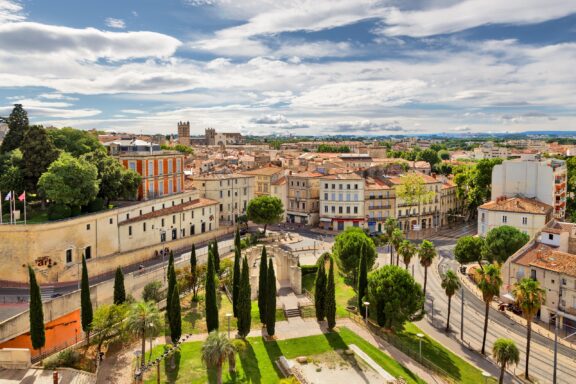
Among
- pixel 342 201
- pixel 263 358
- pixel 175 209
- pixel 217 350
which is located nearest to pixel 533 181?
pixel 342 201

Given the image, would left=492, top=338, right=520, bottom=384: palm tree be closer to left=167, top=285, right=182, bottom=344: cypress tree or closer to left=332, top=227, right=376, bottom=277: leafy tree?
left=332, top=227, right=376, bottom=277: leafy tree

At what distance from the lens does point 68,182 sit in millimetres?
52250

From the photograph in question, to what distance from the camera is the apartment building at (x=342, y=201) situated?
87.9 m

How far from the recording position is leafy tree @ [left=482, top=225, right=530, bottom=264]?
60062mm

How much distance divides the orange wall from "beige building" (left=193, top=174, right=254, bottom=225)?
124 feet

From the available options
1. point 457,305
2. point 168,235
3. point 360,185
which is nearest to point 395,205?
point 360,185

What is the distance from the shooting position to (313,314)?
47.1 meters

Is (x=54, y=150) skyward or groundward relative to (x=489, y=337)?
skyward

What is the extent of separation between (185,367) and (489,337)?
96.0ft

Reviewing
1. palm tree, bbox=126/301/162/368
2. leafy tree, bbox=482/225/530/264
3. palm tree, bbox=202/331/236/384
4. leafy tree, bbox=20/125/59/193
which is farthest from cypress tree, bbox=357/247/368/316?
leafy tree, bbox=20/125/59/193

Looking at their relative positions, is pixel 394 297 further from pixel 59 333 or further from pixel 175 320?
pixel 59 333

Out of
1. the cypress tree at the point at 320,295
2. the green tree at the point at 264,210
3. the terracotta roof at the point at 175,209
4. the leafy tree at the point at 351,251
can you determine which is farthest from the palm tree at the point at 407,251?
the terracotta roof at the point at 175,209

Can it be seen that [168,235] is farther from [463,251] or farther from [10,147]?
[463,251]

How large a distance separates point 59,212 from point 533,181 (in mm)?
70429
